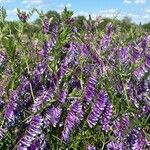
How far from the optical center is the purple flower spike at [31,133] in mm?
2936

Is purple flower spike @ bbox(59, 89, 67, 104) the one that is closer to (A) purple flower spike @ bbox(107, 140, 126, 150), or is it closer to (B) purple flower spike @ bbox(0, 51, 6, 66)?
(A) purple flower spike @ bbox(107, 140, 126, 150)

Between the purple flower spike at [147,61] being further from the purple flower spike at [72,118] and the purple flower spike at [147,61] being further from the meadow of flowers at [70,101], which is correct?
the purple flower spike at [72,118]

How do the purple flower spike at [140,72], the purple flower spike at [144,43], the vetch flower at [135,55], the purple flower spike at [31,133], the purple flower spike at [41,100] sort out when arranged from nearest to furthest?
the purple flower spike at [31,133] < the purple flower spike at [41,100] < the purple flower spike at [140,72] < the vetch flower at [135,55] < the purple flower spike at [144,43]

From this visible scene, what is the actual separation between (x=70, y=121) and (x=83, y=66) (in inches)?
21.2

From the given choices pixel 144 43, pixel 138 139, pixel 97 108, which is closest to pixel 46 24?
pixel 144 43

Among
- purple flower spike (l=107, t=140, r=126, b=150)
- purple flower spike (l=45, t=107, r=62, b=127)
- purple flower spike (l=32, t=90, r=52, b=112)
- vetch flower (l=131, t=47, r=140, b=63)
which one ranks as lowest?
purple flower spike (l=107, t=140, r=126, b=150)

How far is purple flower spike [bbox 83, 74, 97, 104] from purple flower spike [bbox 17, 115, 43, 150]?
283 millimetres

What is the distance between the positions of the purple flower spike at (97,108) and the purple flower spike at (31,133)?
0.92 feet

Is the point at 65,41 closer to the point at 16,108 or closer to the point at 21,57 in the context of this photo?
the point at 21,57

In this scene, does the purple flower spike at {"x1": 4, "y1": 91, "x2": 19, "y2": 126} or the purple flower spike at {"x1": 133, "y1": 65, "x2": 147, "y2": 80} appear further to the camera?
the purple flower spike at {"x1": 133, "y1": 65, "x2": 147, "y2": 80}

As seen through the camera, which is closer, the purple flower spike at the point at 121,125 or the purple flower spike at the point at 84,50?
the purple flower spike at the point at 121,125

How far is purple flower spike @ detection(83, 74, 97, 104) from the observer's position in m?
3.06

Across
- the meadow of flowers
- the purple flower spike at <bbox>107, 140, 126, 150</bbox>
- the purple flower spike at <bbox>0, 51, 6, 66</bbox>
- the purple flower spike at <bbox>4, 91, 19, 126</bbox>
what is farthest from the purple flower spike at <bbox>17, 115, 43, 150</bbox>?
the purple flower spike at <bbox>0, 51, 6, 66</bbox>

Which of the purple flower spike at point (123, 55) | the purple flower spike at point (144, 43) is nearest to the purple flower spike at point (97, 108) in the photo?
the purple flower spike at point (123, 55)
